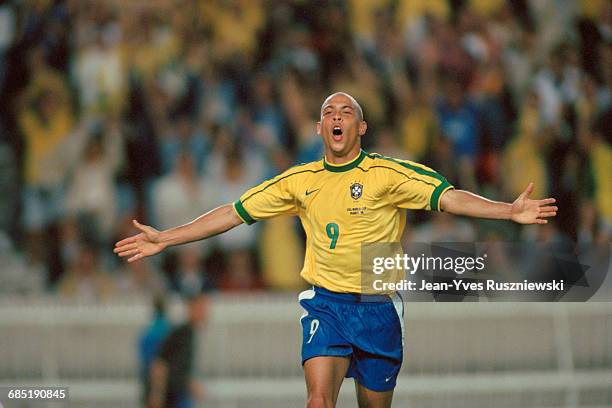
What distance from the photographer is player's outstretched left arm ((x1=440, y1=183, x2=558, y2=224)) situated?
5887mm

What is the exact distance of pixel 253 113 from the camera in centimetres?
1099

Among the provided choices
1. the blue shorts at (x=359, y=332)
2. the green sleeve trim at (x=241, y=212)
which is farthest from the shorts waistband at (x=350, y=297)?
the green sleeve trim at (x=241, y=212)

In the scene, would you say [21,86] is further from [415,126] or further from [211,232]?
[211,232]

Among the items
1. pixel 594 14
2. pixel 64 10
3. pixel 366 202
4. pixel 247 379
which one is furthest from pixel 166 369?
pixel 594 14

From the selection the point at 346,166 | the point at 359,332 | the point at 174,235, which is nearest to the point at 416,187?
the point at 346,166

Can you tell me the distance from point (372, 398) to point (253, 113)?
511 cm

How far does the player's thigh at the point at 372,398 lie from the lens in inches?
255

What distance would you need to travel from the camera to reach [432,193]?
6.22 meters

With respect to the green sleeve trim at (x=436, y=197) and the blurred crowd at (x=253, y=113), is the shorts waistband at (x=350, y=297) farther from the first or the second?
the blurred crowd at (x=253, y=113)

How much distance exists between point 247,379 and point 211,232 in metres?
2.60

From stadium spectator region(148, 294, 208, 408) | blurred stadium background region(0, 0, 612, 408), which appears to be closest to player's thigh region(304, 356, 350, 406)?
blurred stadium background region(0, 0, 612, 408)

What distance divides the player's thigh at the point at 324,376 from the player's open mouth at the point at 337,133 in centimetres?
132

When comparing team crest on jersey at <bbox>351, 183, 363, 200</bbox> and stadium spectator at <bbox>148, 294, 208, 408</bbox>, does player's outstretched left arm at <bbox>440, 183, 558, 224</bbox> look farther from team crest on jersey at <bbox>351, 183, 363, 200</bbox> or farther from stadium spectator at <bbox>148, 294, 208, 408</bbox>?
stadium spectator at <bbox>148, 294, 208, 408</bbox>

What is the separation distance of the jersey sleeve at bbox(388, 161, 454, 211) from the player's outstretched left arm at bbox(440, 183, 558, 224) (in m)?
0.06
